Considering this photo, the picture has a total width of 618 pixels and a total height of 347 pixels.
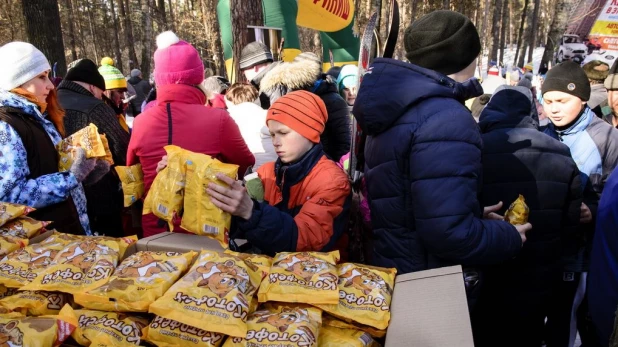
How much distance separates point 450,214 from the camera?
1.59 m

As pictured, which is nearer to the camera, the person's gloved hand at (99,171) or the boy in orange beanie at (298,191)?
the boy in orange beanie at (298,191)

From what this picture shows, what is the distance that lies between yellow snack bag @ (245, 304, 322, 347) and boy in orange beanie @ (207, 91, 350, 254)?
0.45m

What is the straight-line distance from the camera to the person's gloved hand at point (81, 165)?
247 cm

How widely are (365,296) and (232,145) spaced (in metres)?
1.47

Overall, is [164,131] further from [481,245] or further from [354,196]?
[481,245]

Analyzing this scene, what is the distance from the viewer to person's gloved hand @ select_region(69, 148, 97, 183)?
8.10 feet

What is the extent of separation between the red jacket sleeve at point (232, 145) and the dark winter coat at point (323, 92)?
121cm

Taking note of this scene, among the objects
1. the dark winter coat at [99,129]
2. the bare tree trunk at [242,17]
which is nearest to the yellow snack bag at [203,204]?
the dark winter coat at [99,129]

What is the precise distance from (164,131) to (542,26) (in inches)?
1803

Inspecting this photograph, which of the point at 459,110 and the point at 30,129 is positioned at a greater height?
the point at 459,110

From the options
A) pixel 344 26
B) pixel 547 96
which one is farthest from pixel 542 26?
pixel 547 96

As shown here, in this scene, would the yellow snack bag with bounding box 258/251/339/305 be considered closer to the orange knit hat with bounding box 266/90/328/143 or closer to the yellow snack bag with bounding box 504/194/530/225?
the orange knit hat with bounding box 266/90/328/143

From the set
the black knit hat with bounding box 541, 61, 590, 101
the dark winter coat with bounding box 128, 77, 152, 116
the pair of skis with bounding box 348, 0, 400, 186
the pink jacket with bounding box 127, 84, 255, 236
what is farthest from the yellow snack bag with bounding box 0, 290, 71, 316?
the dark winter coat with bounding box 128, 77, 152, 116

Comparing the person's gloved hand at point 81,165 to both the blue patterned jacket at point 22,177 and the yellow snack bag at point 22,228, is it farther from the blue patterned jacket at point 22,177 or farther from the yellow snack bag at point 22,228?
the yellow snack bag at point 22,228
